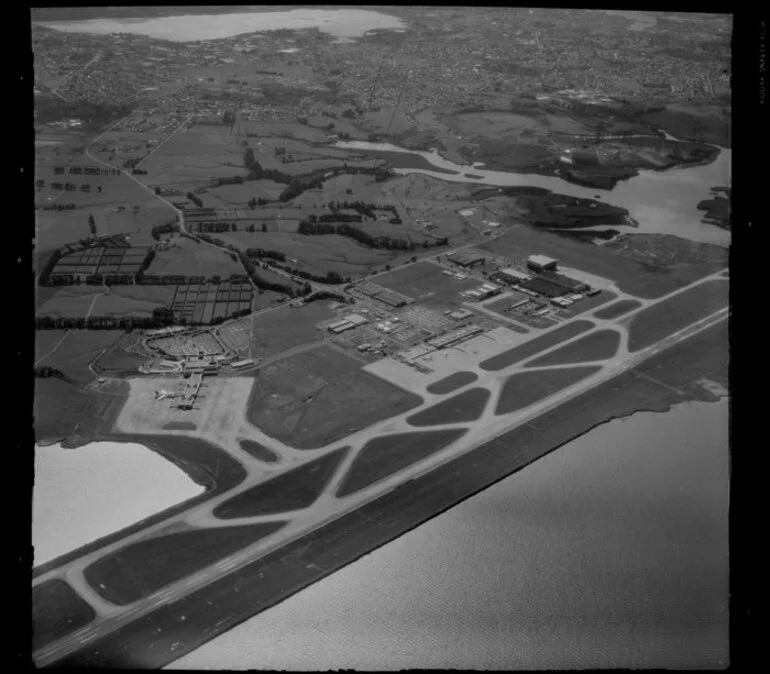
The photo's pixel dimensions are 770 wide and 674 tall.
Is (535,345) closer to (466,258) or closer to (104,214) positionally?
(466,258)

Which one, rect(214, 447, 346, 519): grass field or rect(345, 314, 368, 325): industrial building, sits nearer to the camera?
rect(214, 447, 346, 519): grass field

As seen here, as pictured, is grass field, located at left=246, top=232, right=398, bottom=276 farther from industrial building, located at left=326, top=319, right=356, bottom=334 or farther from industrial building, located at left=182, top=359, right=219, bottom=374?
industrial building, located at left=182, top=359, right=219, bottom=374

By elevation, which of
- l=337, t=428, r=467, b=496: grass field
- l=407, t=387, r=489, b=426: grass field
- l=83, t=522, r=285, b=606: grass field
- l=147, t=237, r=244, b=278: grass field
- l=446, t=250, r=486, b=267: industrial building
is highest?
l=147, t=237, r=244, b=278: grass field

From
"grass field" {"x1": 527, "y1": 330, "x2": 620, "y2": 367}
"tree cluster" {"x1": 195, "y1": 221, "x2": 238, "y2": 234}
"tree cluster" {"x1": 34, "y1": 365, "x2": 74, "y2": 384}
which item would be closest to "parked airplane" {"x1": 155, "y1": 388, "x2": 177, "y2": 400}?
"tree cluster" {"x1": 34, "y1": 365, "x2": 74, "y2": 384}

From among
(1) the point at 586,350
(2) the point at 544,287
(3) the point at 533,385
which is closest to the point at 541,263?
(2) the point at 544,287

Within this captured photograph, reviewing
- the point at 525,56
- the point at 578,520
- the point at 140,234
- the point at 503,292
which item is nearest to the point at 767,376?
the point at 578,520
